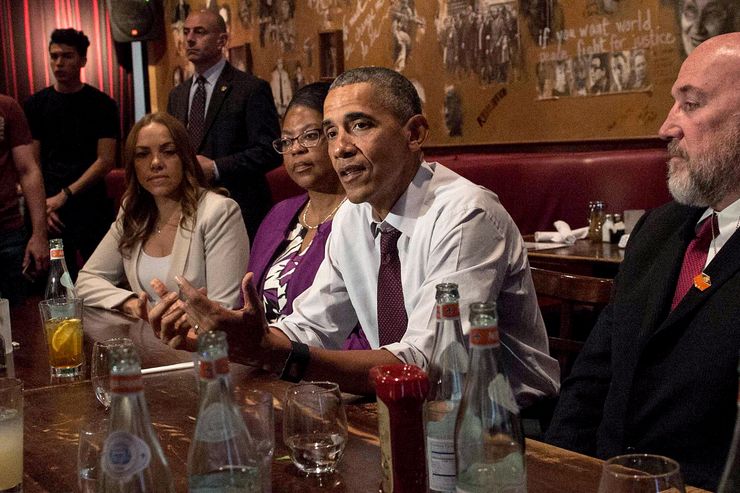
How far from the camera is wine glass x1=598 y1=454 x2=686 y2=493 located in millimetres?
909

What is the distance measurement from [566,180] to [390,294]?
329cm

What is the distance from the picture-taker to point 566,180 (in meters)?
5.15

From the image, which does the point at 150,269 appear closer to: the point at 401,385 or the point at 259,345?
the point at 259,345

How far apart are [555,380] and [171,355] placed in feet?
2.92

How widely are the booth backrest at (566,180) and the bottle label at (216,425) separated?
3.98 metres

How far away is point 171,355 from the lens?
2.13 meters

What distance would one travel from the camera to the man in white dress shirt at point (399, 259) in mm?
1705

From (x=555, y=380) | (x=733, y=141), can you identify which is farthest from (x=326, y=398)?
(x=733, y=141)

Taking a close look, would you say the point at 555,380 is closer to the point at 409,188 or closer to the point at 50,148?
the point at 409,188

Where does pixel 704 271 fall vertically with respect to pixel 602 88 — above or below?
below

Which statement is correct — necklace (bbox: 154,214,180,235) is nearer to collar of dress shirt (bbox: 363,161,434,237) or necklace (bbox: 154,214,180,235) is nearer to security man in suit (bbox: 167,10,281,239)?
security man in suit (bbox: 167,10,281,239)

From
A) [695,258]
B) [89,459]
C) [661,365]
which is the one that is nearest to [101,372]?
[89,459]

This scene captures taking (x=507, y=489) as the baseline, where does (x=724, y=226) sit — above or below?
above

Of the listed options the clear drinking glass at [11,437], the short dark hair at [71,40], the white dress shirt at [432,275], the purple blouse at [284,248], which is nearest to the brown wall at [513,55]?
the short dark hair at [71,40]
